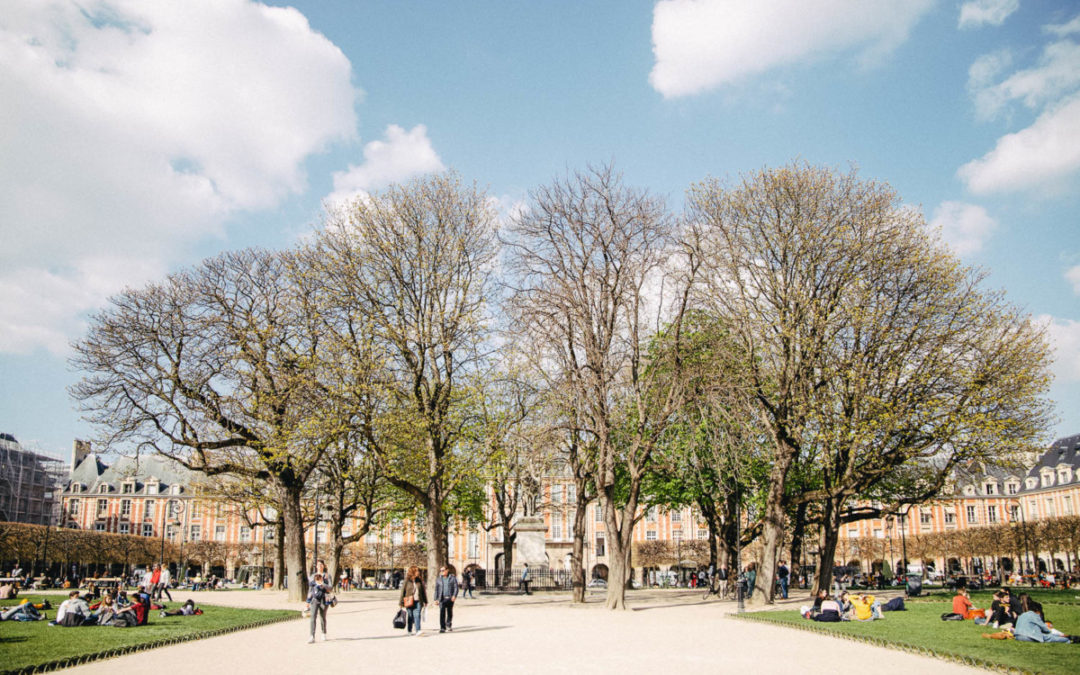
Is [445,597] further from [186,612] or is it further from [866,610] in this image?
[866,610]

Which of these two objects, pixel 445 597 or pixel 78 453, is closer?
pixel 445 597

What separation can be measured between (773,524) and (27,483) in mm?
76259

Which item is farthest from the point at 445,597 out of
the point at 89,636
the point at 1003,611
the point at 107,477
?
the point at 107,477

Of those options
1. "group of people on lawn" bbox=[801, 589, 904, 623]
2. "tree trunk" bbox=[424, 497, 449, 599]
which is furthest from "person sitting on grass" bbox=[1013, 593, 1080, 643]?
"tree trunk" bbox=[424, 497, 449, 599]

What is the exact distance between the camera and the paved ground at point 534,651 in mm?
13000

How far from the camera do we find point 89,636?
16641 millimetres

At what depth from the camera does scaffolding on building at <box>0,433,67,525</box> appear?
2869 inches

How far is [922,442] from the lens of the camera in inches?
1119

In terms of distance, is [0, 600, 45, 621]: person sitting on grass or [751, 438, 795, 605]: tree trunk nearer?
[0, 600, 45, 621]: person sitting on grass

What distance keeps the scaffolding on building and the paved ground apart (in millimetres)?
64225

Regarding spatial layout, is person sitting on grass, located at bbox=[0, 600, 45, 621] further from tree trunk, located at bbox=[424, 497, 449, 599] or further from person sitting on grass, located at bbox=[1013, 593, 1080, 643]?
person sitting on grass, located at bbox=[1013, 593, 1080, 643]

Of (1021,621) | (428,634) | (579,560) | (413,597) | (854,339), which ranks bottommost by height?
(428,634)

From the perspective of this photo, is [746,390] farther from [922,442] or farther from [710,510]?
[710,510]

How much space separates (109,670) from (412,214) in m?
21.1
